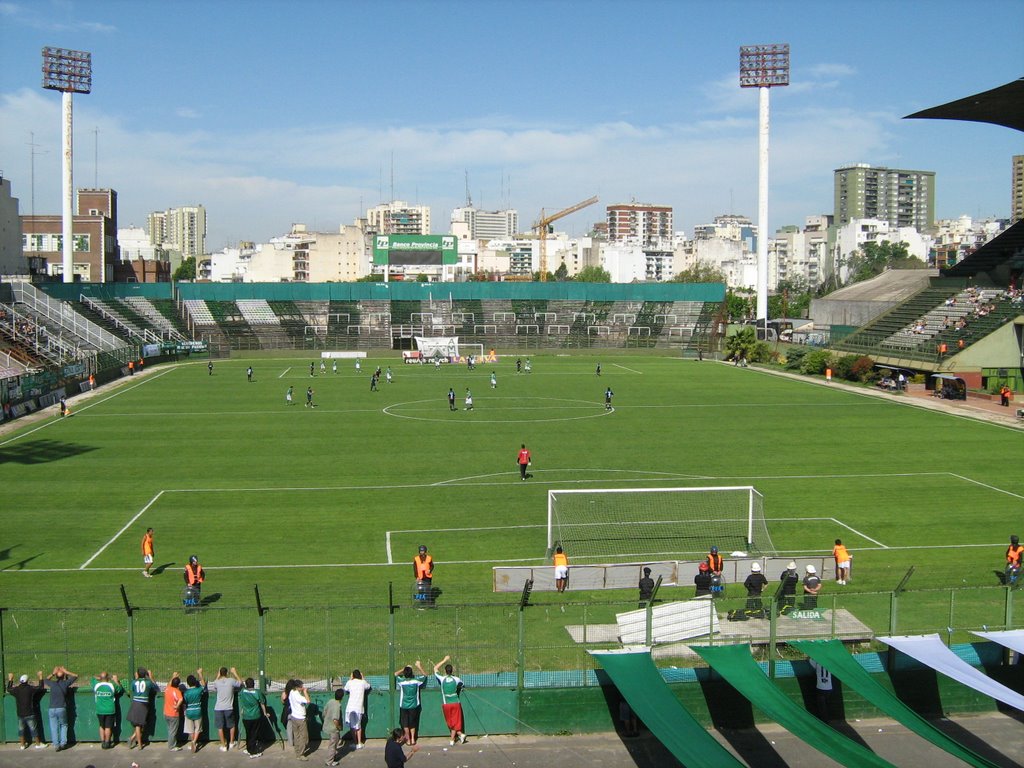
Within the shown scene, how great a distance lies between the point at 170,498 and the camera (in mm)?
33156

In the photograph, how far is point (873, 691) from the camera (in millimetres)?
14695

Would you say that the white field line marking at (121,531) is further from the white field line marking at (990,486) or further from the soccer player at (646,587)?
the white field line marking at (990,486)

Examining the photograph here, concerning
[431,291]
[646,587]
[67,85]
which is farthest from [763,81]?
[646,587]

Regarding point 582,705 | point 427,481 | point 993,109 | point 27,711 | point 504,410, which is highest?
point 993,109

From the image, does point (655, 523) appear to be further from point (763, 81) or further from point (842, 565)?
point (763, 81)

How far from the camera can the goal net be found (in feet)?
87.0

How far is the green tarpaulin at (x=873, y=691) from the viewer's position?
12578mm

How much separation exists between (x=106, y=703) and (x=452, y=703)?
5201mm

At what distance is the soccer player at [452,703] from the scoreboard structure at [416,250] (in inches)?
3932

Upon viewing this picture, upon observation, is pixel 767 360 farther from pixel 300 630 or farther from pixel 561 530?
pixel 300 630

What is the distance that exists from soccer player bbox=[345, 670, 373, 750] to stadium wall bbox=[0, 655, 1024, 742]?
0.29 metres

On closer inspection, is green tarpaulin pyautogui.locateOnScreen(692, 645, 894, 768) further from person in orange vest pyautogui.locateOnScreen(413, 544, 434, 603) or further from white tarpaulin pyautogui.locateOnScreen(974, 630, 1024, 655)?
person in orange vest pyautogui.locateOnScreen(413, 544, 434, 603)

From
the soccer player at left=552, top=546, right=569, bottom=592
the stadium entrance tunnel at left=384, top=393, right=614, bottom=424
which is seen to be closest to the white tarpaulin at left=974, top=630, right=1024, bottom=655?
the soccer player at left=552, top=546, right=569, bottom=592

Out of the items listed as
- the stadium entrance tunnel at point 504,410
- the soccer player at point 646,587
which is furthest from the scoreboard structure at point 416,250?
the soccer player at point 646,587
